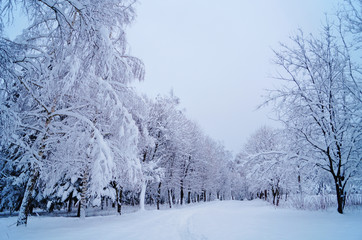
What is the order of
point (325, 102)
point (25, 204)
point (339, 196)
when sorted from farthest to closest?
point (325, 102)
point (339, 196)
point (25, 204)

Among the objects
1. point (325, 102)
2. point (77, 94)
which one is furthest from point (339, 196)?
point (77, 94)

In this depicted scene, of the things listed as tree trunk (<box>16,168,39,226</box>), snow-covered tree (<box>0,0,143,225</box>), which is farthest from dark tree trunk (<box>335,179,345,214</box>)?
tree trunk (<box>16,168,39,226</box>)

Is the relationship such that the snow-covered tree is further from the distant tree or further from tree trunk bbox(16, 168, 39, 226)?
the distant tree

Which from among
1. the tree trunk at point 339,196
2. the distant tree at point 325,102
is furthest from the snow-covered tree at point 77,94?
the tree trunk at point 339,196

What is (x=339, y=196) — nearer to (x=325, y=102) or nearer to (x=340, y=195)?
(x=340, y=195)

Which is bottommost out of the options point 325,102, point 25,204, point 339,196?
point 25,204

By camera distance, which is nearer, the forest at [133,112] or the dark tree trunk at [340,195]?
the forest at [133,112]

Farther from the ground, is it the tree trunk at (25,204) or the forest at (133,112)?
the forest at (133,112)

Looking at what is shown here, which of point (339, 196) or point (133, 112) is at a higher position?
point (133, 112)

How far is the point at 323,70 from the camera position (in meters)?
8.77

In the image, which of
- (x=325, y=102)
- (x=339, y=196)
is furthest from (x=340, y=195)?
(x=325, y=102)

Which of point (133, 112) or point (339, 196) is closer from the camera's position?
point (339, 196)

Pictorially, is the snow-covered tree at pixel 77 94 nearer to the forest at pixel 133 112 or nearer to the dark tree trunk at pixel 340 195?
the forest at pixel 133 112

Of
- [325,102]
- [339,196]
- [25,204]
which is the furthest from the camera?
[325,102]
